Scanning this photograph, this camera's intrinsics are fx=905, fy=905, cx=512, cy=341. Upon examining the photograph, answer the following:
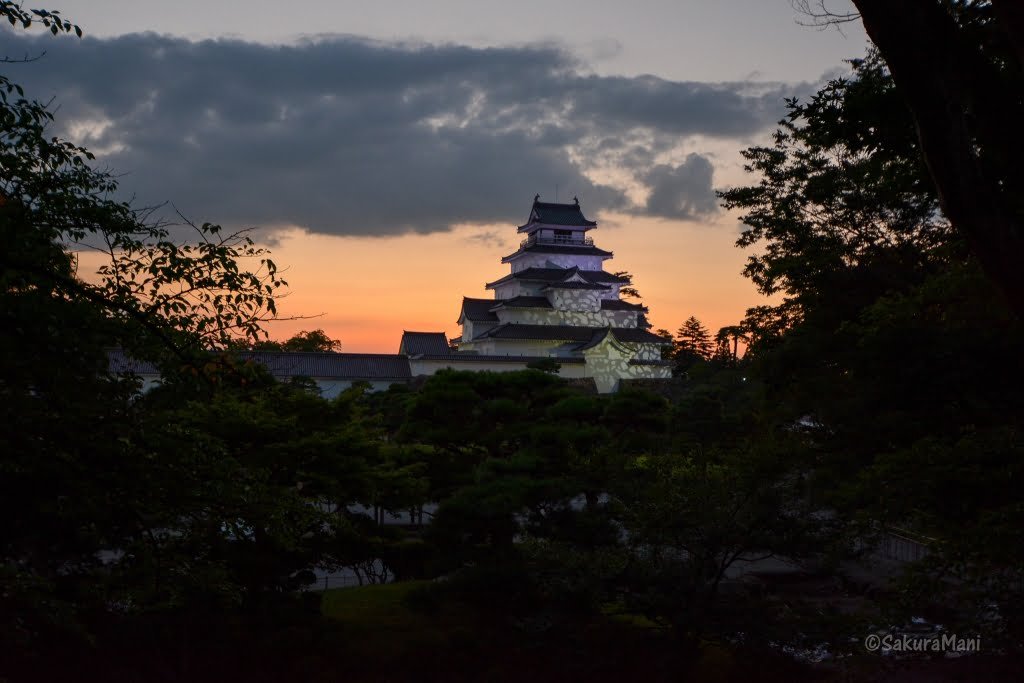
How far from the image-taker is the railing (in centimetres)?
6224

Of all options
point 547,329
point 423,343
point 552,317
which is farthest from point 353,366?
point 552,317

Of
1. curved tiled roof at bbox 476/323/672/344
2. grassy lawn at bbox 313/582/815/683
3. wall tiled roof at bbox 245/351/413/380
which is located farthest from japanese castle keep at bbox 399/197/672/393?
grassy lawn at bbox 313/582/815/683

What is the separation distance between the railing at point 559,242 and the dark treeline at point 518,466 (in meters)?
42.0

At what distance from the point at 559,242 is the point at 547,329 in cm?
810

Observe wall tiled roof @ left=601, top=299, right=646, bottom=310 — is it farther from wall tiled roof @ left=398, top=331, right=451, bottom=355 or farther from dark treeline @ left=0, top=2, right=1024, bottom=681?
dark treeline @ left=0, top=2, right=1024, bottom=681

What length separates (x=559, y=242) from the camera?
205 ft

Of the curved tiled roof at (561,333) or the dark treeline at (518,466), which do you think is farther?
the curved tiled roof at (561,333)

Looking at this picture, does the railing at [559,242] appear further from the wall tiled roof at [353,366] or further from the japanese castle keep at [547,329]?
the wall tiled roof at [353,366]

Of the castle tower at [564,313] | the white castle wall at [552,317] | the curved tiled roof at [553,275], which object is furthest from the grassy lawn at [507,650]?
the curved tiled roof at [553,275]

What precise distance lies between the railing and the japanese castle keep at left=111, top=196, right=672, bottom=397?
0.08m

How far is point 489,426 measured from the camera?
20203mm

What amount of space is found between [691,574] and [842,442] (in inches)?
155

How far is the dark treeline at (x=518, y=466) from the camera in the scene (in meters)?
6.77

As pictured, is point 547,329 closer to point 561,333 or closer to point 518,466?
point 561,333
